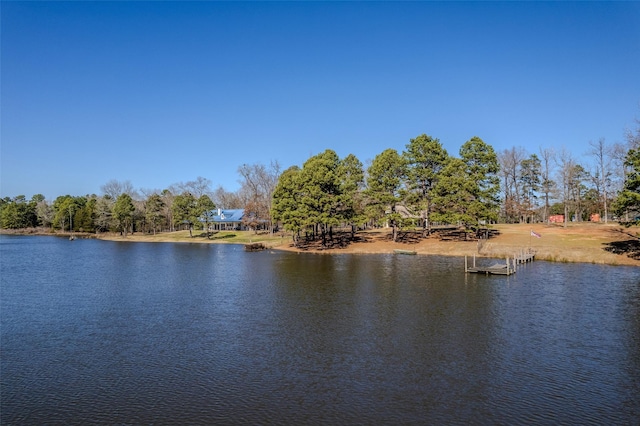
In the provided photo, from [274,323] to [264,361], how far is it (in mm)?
6474

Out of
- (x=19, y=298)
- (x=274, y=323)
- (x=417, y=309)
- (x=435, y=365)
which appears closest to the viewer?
(x=435, y=365)

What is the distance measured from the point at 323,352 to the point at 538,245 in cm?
5169

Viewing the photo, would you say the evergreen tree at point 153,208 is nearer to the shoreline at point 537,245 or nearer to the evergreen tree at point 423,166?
the shoreline at point 537,245

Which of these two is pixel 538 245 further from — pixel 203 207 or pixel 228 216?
pixel 228 216

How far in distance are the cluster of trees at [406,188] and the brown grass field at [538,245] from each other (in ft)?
13.5

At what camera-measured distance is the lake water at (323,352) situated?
1558 cm

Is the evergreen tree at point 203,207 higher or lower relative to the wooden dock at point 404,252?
higher

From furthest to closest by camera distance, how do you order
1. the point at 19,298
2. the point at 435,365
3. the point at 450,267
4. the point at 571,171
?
1. the point at 571,171
2. the point at 450,267
3. the point at 19,298
4. the point at 435,365

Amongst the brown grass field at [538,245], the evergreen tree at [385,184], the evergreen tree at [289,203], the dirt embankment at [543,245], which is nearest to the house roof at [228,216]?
the brown grass field at [538,245]

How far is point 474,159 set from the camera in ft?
239

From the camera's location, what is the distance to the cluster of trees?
70750 mm

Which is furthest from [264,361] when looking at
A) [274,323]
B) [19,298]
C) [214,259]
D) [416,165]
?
[416,165]

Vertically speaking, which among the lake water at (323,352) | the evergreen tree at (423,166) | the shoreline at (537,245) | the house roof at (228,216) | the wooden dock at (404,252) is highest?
the evergreen tree at (423,166)

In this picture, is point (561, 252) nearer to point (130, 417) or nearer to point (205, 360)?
point (205, 360)
